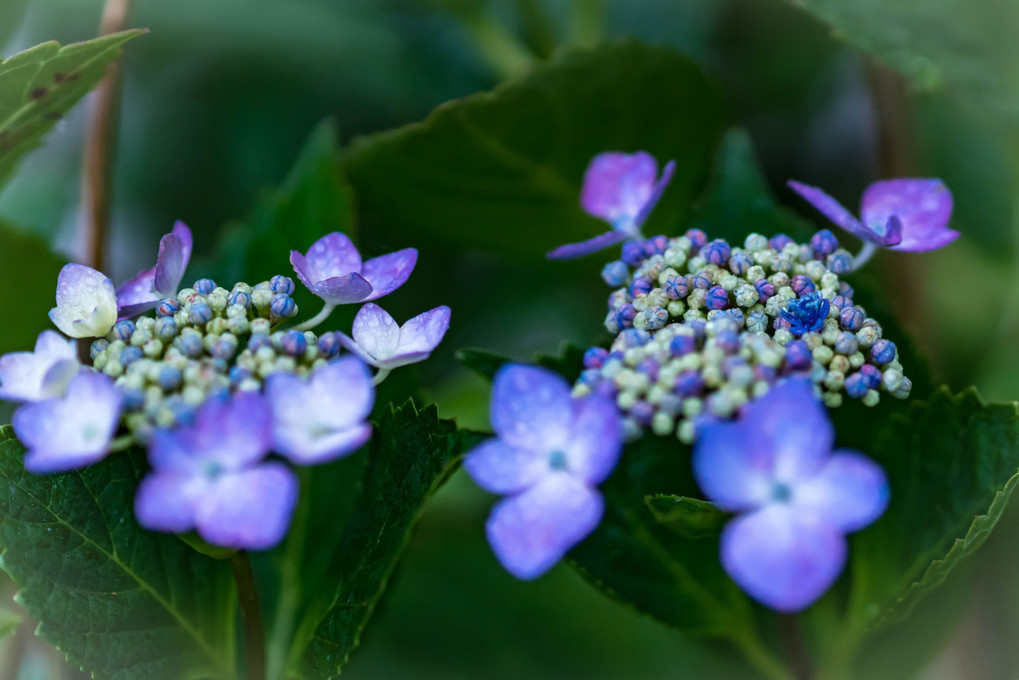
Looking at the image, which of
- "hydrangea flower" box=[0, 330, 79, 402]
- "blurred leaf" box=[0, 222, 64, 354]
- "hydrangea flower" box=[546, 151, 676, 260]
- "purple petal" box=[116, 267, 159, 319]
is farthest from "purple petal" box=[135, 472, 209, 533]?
"blurred leaf" box=[0, 222, 64, 354]

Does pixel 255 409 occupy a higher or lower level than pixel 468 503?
higher

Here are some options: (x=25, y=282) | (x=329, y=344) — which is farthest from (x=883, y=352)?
(x=25, y=282)

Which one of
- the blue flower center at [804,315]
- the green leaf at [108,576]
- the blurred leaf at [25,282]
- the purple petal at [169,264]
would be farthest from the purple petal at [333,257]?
the blurred leaf at [25,282]

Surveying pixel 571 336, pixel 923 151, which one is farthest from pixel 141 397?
pixel 923 151

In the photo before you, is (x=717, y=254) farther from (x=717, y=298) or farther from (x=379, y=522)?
(x=379, y=522)

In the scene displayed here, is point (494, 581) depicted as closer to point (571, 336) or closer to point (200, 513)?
point (571, 336)

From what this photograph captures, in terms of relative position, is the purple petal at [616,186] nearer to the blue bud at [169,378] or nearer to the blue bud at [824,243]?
the blue bud at [824,243]

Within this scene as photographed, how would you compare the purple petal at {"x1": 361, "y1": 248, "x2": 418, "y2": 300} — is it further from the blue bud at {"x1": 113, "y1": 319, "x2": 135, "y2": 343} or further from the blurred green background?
the blurred green background
